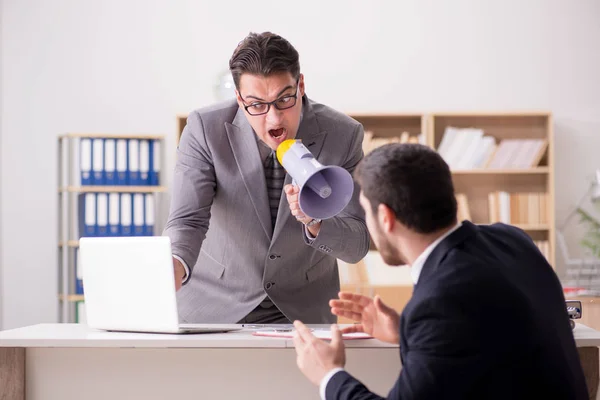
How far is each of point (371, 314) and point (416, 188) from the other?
45 centimetres

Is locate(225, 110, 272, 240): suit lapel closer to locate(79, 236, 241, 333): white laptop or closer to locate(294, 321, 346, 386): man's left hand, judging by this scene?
locate(79, 236, 241, 333): white laptop

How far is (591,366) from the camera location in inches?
68.5

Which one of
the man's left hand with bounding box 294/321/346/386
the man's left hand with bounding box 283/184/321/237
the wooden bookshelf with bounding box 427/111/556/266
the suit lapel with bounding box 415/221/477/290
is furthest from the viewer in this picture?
the wooden bookshelf with bounding box 427/111/556/266

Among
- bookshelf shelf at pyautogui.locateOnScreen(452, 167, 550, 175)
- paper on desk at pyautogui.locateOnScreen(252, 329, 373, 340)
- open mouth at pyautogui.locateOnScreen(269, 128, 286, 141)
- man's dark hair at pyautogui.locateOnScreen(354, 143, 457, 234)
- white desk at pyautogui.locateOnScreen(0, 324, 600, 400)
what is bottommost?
white desk at pyautogui.locateOnScreen(0, 324, 600, 400)

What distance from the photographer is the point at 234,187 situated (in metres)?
2.29

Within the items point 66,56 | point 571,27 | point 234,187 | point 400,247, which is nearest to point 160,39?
point 66,56

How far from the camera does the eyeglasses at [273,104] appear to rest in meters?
2.06

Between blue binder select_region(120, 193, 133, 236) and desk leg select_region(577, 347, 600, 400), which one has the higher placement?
blue binder select_region(120, 193, 133, 236)

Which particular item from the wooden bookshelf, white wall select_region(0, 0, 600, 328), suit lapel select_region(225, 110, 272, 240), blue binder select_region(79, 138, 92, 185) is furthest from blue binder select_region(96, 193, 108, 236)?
suit lapel select_region(225, 110, 272, 240)

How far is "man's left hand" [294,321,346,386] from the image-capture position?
149 centimetres

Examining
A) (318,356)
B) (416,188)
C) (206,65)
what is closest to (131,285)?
(318,356)

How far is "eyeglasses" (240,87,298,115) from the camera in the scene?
2.06m

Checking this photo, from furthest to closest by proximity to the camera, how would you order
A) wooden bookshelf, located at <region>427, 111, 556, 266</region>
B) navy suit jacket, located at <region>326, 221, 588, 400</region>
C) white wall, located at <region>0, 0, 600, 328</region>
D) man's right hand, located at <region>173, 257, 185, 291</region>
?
white wall, located at <region>0, 0, 600, 328</region> → wooden bookshelf, located at <region>427, 111, 556, 266</region> → man's right hand, located at <region>173, 257, 185, 291</region> → navy suit jacket, located at <region>326, 221, 588, 400</region>

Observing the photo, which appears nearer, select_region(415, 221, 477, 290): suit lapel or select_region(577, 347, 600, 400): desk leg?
select_region(415, 221, 477, 290): suit lapel
